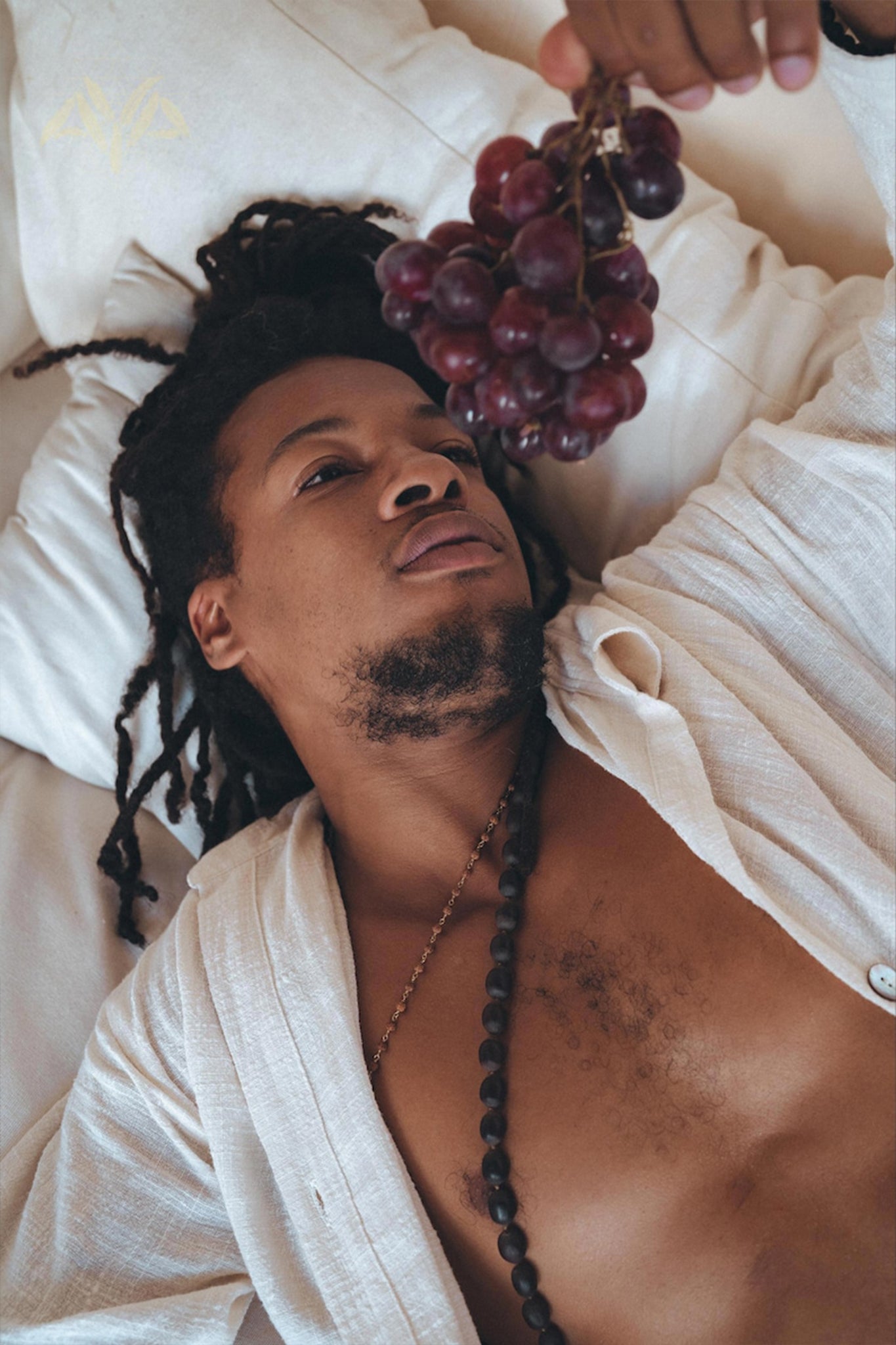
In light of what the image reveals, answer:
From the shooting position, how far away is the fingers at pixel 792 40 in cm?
63

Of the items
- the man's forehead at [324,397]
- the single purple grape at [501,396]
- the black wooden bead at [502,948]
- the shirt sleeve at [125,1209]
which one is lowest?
the shirt sleeve at [125,1209]

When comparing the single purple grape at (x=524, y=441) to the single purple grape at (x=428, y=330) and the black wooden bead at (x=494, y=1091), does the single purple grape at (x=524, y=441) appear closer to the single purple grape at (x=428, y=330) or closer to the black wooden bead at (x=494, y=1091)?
the single purple grape at (x=428, y=330)

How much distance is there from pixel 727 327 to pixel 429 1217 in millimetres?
1181

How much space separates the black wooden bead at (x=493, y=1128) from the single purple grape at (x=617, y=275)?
0.82 m

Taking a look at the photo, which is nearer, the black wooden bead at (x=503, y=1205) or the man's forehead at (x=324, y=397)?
the black wooden bead at (x=503, y=1205)

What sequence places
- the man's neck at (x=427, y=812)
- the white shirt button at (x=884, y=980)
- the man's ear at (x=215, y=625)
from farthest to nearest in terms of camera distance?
the man's ear at (x=215, y=625)
the man's neck at (x=427, y=812)
the white shirt button at (x=884, y=980)

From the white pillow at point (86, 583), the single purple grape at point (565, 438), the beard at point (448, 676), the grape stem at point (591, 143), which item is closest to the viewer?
the grape stem at point (591, 143)

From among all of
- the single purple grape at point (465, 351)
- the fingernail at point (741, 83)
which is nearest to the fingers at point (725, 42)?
the fingernail at point (741, 83)

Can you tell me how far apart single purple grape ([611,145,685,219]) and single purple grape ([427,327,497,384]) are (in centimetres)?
13

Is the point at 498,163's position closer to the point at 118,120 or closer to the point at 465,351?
the point at 465,351

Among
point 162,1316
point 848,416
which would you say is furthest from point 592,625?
point 162,1316

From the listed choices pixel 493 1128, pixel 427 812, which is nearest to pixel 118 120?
pixel 427 812

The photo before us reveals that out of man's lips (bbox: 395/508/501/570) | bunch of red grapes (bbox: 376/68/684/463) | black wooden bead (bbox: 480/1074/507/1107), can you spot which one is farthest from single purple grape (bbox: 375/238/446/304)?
black wooden bead (bbox: 480/1074/507/1107)

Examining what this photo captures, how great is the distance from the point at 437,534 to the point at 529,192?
569mm
